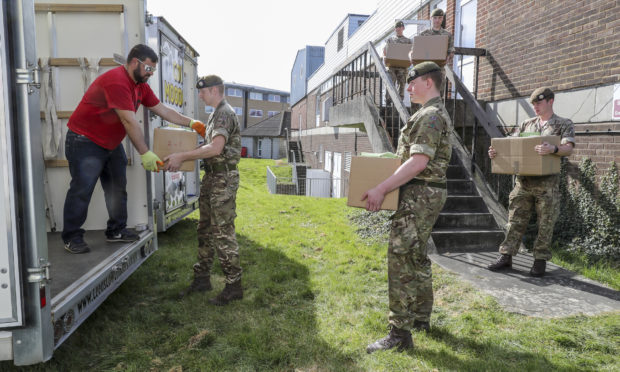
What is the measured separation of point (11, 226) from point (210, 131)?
2.11m

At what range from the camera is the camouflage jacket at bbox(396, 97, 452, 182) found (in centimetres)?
286

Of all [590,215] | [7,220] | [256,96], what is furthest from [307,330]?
[256,96]

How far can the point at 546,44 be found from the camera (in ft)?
21.6

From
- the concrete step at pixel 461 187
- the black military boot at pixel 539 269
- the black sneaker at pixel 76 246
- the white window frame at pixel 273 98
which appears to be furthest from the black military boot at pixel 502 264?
the white window frame at pixel 273 98

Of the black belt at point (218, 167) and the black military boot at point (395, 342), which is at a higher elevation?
the black belt at point (218, 167)

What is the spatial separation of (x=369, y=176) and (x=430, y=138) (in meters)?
0.51

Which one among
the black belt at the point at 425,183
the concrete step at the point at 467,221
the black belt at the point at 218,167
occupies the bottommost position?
the concrete step at the point at 467,221

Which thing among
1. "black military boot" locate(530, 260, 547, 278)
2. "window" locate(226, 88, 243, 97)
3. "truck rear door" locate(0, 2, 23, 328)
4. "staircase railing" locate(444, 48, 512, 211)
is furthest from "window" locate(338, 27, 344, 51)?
"window" locate(226, 88, 243, 97)

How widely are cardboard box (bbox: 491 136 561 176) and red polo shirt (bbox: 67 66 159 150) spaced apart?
4.13 m

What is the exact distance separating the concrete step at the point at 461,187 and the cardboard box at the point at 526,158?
172 cm

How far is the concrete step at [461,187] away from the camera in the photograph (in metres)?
6.54

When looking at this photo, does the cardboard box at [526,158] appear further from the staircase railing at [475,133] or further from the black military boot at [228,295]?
the black military boot at [228,295]

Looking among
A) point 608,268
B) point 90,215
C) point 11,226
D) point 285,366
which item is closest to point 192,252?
point 90,215

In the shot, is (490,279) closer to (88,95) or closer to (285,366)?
(285,366)
